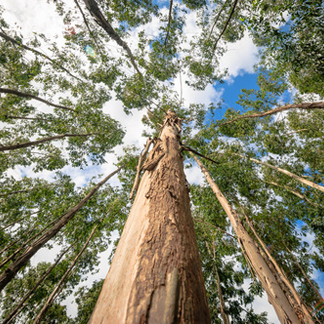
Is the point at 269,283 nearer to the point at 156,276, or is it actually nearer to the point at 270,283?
the point at 270,283

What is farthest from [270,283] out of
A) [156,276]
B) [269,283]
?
[156,276]

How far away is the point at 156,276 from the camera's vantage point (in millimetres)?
606

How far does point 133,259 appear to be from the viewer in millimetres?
687

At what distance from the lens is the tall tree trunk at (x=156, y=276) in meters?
0.51

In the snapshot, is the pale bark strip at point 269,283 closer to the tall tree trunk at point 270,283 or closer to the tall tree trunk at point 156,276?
the tall tree trunk at point 270,283

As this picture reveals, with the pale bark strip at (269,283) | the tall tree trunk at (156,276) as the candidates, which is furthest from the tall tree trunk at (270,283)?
the tall tree trunk at (156,276)

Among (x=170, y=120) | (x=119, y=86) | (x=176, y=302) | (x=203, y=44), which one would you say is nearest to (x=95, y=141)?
(x=119, y=86)

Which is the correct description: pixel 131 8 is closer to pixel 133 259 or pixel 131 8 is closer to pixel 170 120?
pixel 170 120

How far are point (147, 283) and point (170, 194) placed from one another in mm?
589

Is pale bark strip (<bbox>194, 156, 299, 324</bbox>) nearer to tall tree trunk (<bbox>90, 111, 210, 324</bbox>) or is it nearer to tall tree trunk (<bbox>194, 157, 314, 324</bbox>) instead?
tall tree trunk (<bbox>194, 157, 314, 324</bbox>)

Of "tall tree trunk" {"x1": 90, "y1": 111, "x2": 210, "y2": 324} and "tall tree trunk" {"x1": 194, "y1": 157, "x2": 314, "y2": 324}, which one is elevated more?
"tall tree trunk" {"x1": 194, "y1": 157, "x2": 314, "y2": 324}

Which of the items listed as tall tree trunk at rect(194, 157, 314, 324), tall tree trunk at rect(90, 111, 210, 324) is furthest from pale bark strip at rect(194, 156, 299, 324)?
tall tree trunk at rect(90, 111, 210, 324)

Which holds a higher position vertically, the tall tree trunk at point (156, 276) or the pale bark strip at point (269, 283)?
the pale bark strip at point (269, 283)

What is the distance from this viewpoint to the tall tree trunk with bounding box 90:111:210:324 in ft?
1.68
